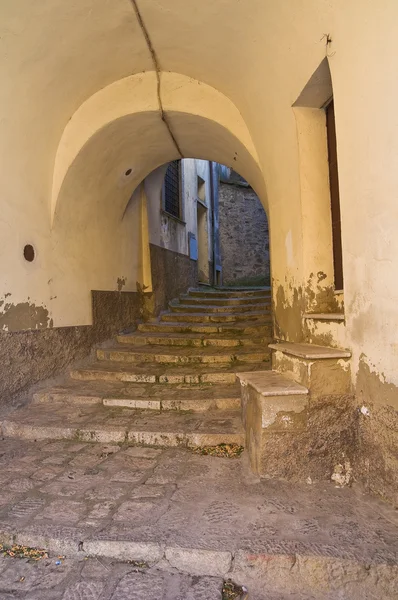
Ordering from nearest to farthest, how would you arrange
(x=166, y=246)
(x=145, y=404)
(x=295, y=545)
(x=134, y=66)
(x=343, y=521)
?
(x=295, y=545) → (x=343, y=521) → (x=145, y=404) → (x=134, y=66) → (x=166, y=246)

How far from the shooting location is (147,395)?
4.32 meters

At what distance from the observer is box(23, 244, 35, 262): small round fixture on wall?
4164 mm

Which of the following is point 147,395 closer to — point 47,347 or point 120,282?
point 47,347

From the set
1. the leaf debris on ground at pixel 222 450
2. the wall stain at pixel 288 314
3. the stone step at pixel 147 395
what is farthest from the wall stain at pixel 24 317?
the wall stain at pixel 288 314

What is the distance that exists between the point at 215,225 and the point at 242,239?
5.06 feet

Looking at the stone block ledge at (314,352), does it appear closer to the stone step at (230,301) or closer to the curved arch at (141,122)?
the curved arch at (141,122)

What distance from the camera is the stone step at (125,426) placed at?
11.0 feet

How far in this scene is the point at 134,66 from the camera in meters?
4.48

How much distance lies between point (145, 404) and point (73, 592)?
2.34 meters

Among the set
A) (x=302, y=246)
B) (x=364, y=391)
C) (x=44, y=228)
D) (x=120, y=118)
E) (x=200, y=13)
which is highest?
(x=200, y=13)

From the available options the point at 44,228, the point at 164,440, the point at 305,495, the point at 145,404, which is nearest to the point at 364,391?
the point at 305,495

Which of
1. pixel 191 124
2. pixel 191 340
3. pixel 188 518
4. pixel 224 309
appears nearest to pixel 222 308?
pixel 224 309

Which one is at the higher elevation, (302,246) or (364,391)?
(302,246)

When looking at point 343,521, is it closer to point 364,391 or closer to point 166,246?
point 364,391
